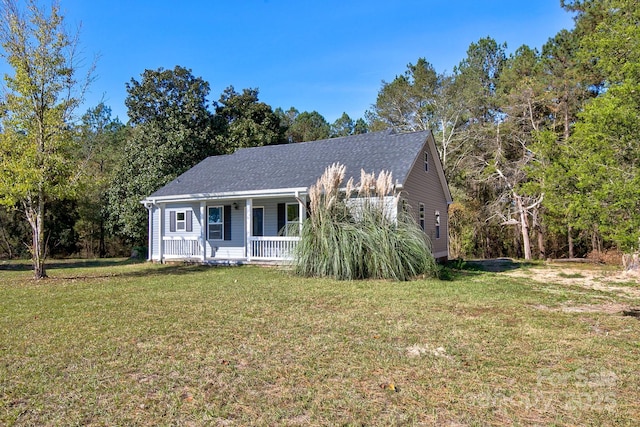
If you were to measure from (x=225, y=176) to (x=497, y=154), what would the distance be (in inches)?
536

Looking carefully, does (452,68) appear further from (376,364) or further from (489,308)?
(376,364)

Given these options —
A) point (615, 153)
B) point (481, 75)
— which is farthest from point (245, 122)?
point (615, 153)

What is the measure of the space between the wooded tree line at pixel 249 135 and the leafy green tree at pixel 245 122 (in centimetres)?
9

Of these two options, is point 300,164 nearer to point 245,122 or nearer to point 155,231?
point 155,231

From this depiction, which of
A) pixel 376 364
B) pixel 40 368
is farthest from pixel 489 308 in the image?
pixel 40 368

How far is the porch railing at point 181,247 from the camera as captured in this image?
16062 mm

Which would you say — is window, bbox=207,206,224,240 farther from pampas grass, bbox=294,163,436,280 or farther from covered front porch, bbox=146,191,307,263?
pampas grass, bbox=294,163,436,280

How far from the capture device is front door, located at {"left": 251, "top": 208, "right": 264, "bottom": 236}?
1561cm

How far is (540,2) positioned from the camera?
46.9ft

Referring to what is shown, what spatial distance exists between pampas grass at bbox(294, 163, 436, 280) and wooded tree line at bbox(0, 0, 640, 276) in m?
3.38

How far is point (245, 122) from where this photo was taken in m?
25.6

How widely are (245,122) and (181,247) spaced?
1158 centimetres

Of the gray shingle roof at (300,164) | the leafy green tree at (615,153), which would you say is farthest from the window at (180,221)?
the leafy green tree at (615,153)

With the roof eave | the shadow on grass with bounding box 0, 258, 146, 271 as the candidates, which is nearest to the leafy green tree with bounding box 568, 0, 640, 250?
the roof eave
